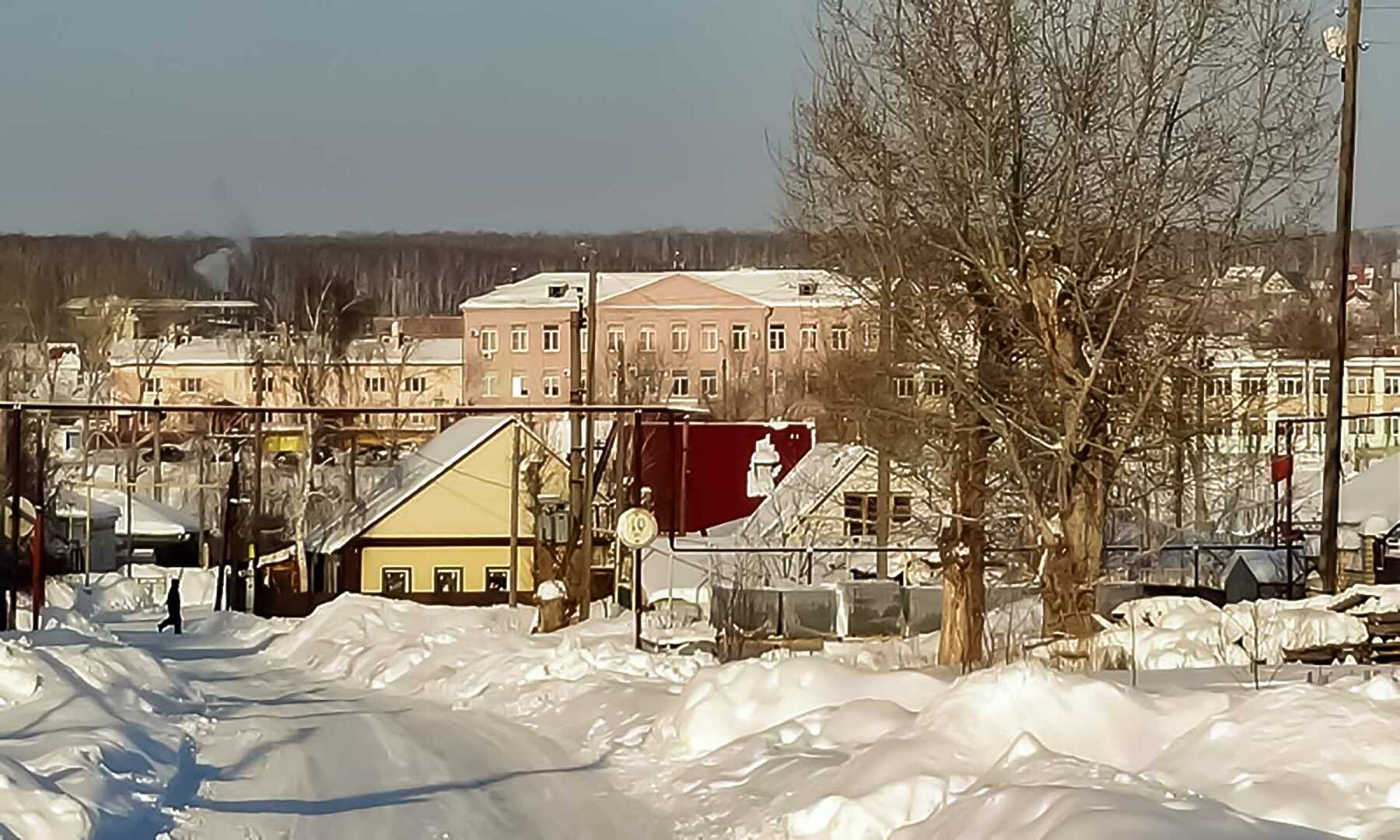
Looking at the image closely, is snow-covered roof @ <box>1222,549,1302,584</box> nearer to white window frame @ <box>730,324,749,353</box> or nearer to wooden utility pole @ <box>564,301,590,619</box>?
wooden utility pole @ <box>564,301,590,619</box>

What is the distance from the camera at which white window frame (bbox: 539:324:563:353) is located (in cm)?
7288

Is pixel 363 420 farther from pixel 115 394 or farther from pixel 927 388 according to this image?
pixel 927 388

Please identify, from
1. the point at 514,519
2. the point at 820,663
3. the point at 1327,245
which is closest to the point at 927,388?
the point at 820,663

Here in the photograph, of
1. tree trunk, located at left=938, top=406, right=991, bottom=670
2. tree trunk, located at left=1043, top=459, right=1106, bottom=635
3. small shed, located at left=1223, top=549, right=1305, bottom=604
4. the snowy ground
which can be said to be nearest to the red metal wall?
small shed, located at left=1223, top=549, right=1305, bottom=604

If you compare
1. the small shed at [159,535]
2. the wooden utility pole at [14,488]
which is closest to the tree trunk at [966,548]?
the wooden utility pole at [14,488]

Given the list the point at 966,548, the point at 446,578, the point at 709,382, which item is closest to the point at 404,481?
the point at 446,578

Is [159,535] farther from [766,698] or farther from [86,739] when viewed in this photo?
[766,698]

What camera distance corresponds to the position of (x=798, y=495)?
37938mm

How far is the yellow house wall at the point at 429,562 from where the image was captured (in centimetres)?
4091

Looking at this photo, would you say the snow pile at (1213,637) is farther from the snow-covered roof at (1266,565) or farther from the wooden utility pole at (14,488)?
the wooden utility pole at (14,488)

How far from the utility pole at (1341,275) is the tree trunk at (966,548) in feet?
27.5

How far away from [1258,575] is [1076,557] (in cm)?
1314

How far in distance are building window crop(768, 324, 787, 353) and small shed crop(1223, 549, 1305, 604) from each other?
141ft

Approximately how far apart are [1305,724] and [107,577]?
Result: 38909 mm
